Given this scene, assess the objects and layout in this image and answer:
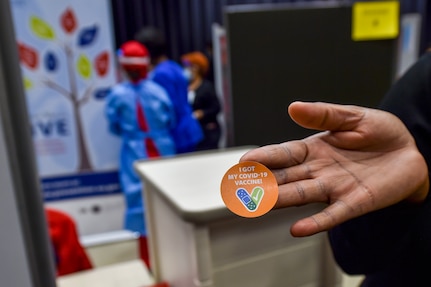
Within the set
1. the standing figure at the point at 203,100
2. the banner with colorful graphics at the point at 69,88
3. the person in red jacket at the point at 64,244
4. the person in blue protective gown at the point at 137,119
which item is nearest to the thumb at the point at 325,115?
the person in blue protective gown at the point at 137,119

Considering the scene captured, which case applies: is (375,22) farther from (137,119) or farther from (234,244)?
(137,119)

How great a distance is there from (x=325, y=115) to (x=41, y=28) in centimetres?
198

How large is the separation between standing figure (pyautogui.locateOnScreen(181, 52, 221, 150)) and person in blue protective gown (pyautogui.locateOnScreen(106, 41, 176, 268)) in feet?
1.51

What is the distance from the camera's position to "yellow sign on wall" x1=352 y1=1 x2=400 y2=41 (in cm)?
48

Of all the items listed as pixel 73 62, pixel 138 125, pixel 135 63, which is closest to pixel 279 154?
pixel 138 125

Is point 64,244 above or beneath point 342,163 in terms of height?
beneath

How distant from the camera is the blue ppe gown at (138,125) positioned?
1.13 meters

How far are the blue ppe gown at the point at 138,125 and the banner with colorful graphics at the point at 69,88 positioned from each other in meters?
0.40

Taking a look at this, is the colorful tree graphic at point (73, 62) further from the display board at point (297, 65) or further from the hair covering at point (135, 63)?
the display board at point (297, 65)

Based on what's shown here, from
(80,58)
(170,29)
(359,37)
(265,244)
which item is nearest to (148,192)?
(265,244)

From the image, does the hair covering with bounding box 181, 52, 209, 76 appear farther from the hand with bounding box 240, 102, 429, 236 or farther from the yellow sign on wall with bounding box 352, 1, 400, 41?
the hand with bounding box 240, 102, 429, 236

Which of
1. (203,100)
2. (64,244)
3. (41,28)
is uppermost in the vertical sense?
(41,28)

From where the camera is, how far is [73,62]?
6.63ft

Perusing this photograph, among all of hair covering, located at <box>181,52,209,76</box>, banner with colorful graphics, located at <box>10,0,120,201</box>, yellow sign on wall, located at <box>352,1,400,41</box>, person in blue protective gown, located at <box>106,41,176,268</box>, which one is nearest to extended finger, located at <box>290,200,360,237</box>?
yellow sign on wall, located at <box>352,1,400,41</box>
